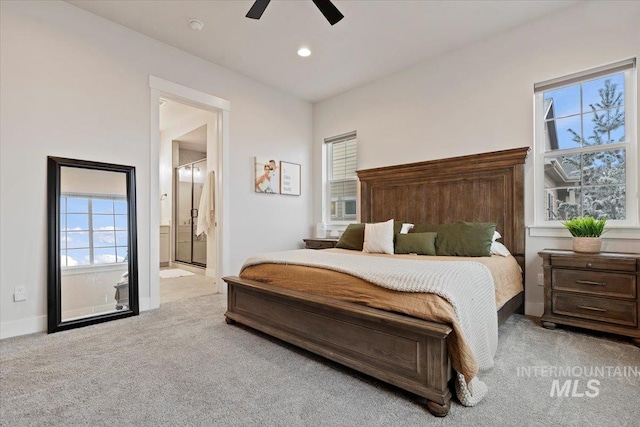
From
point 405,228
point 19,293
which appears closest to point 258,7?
point 405,228

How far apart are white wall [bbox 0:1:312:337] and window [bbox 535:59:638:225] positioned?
12.0 feet

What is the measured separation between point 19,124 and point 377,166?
3855 millimetres

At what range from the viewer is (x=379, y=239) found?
3461 mm

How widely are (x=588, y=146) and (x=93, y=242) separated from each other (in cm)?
488

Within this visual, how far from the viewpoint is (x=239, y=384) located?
6.07 ft

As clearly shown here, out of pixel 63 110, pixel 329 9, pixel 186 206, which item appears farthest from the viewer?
pixel 186 206

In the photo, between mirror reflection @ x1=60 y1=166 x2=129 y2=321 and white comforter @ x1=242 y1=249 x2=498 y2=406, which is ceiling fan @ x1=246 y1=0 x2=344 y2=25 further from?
→ mirror reflection @ x1=60 y1=166 x2=129 y2=321

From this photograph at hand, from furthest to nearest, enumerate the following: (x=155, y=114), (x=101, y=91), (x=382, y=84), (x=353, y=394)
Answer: (x=382, y=84)
(x=155, y=114)
(x=101, y=91)
(x=353, y=394)

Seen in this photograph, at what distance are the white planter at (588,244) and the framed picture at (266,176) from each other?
143 inches

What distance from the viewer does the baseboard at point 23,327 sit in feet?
8.59

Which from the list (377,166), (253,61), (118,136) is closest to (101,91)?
(118,136)

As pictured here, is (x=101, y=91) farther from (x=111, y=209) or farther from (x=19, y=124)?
(x=111, y=209)

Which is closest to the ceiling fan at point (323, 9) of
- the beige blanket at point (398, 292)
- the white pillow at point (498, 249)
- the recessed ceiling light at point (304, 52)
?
the recessed ceiling light at point (304, 52)

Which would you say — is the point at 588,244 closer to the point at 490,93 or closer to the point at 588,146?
the point at 588,146
